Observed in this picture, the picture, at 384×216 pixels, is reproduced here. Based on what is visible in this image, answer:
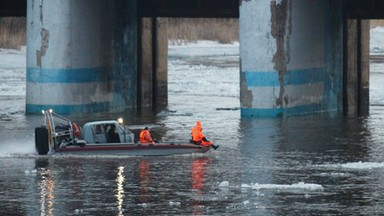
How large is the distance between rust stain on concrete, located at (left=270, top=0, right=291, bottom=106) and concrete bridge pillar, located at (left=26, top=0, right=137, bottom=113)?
6.91m

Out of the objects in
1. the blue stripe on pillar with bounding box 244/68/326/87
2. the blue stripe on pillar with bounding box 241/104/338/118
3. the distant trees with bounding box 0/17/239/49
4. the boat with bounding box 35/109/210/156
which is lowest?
the boat with bounding box 35/109/210/156

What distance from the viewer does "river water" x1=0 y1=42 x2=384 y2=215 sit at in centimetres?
2777

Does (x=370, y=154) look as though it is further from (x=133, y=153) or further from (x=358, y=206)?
(x=358, y=206)

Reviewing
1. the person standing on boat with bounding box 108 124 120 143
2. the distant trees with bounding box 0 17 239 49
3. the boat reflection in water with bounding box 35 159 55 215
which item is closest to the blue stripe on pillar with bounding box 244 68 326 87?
the person standing on boat with bounding box 108 124 120 143

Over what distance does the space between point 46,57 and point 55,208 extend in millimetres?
21797

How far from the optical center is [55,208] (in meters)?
27.4

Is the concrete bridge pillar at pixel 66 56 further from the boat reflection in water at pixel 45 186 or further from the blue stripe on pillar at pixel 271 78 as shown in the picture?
the boat reflection in water at pixel 45 186

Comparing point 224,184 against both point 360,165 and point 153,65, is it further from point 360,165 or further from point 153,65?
point 153,65

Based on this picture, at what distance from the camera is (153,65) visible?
A: 57344mm

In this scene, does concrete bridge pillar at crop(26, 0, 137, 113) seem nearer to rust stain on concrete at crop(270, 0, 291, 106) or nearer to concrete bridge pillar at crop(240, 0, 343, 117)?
concrete bridge pillar at crop(240, 0, 343, 117)

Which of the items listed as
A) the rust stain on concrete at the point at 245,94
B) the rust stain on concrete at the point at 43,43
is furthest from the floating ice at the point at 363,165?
the rust stain on concrete at the point at 43,43

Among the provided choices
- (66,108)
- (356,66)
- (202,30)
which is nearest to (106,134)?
(66,108)

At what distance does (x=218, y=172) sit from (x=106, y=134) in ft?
16.1

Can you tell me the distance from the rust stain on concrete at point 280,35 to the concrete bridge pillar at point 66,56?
6914 mm
